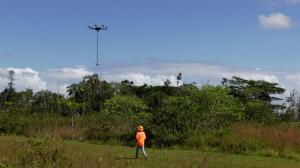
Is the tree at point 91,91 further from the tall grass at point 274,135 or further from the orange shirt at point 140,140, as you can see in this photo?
the orange shirt at point 140,140

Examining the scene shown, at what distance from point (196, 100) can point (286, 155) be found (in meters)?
A: 13.1

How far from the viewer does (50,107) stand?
234ft

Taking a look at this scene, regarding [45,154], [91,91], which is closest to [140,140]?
[45,154]

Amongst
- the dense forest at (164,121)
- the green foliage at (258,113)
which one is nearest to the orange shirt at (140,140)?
the dense forest at (164,121)

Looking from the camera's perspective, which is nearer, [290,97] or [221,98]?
[221,98]

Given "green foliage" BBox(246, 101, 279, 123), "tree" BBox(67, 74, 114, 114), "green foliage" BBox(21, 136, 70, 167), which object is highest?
"tree" BBox(67, 74, 114, 114)

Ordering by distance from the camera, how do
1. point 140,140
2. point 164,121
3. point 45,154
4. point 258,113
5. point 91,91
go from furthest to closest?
1. point 91,91
2. point 258,113
3. point 164,121
4. point 140,140
5. point 45,154

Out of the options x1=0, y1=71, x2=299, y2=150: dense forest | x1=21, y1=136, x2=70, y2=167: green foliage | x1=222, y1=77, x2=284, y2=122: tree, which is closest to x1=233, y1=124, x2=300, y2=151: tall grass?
x1=0, y1=71, x2=299, y2=150: dense forest

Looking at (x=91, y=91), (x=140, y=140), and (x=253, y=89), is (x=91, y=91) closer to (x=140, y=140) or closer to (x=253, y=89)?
(x=253, y=89)

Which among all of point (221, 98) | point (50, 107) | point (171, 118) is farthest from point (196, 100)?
point (50, 107)

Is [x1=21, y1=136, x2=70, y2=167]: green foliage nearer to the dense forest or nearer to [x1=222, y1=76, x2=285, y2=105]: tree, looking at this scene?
the dense forest

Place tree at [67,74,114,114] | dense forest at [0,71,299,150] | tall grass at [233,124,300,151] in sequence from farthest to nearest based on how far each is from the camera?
tree at [67,74,114,114]
dense forest at [0,71,299,150]
tall grass at [233,124,300,151]

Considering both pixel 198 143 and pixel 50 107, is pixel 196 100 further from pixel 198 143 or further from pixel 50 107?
pixel 50 107

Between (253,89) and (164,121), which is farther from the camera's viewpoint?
(253,89)
